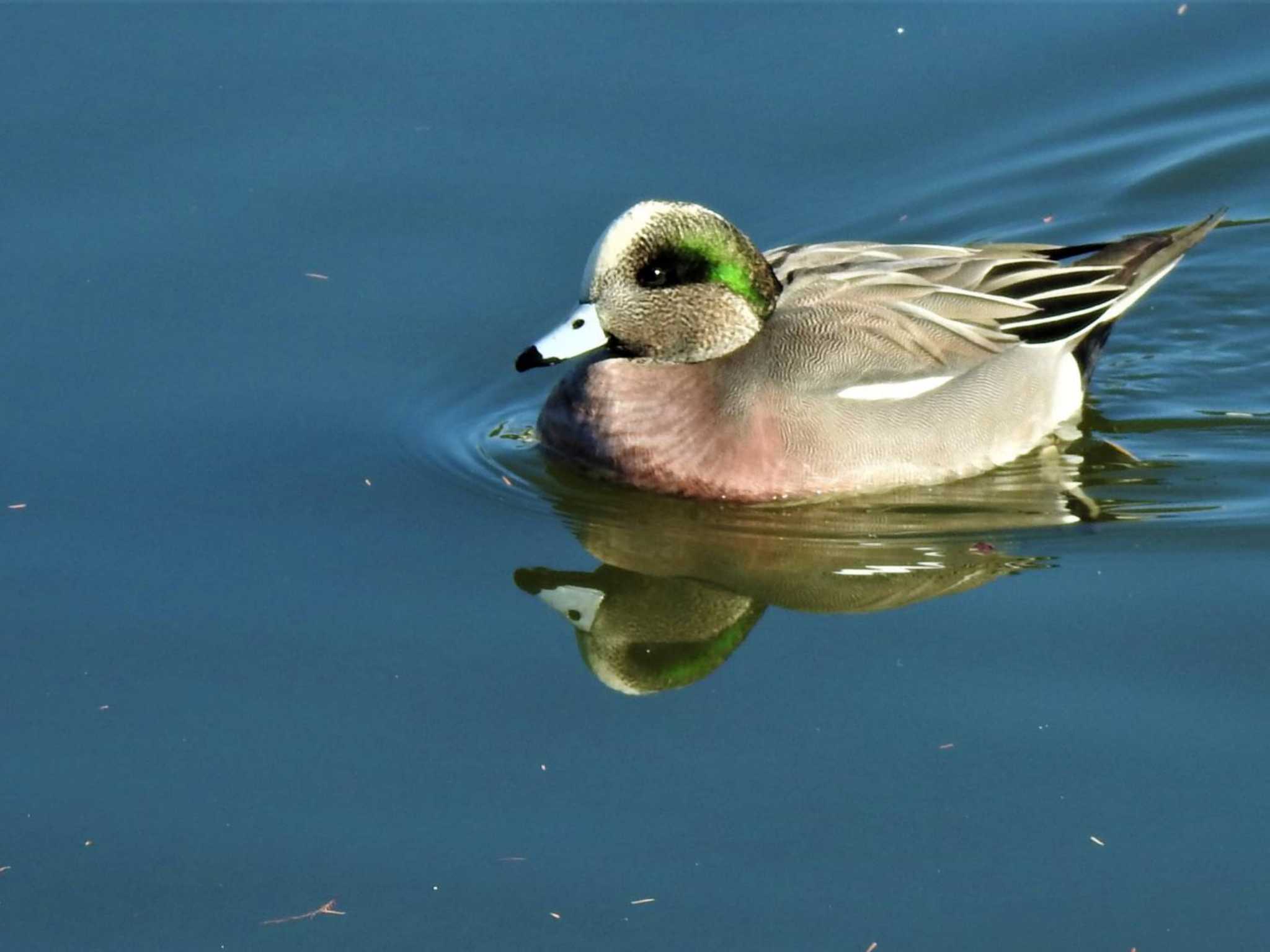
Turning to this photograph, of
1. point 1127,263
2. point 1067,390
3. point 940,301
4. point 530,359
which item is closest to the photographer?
point 530,359

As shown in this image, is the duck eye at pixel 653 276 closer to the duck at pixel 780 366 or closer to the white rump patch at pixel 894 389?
the duck at pixel 780 366

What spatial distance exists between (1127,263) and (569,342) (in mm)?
2397

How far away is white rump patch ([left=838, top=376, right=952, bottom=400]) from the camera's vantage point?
7.57 metres

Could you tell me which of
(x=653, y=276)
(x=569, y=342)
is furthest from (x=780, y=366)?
(x=569, y=342)

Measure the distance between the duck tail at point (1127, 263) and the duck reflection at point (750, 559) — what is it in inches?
24.0

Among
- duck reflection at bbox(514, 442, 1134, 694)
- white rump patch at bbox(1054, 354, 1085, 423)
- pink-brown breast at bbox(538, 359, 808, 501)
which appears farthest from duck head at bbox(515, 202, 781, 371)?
white rump patch at bbox(1054, 354, 1085, 423)

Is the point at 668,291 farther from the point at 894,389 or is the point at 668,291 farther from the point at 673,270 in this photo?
the point at 894,389

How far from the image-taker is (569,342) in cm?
743

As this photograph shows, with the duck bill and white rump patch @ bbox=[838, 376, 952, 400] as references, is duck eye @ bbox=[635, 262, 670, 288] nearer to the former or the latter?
the duck bill

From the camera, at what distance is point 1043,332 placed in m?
8.07

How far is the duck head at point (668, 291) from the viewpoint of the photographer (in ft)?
24.3

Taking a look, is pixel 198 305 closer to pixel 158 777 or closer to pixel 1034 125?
pixel 158 777

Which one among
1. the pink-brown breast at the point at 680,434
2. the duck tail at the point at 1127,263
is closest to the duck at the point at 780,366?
the pink-brown breast at the point at 680,434

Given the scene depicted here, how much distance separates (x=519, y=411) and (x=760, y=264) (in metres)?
1.21
